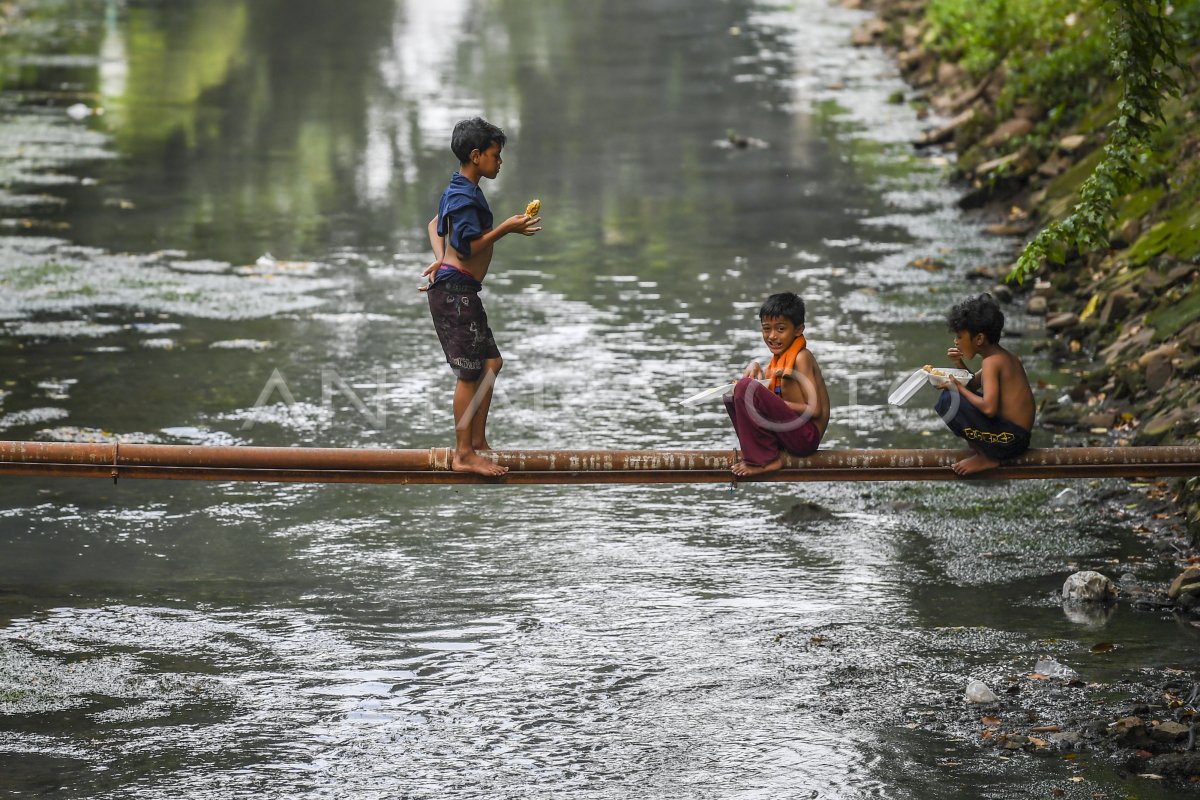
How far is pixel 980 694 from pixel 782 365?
5.17ft

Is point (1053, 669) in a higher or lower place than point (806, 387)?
lower

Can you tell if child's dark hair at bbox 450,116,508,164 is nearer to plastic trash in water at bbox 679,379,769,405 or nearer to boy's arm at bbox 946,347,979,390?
plastic trash in water at bbox 679,379,769,405

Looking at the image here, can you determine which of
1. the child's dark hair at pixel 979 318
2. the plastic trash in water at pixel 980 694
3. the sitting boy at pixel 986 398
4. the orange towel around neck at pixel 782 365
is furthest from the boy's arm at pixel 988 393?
the plastic trash in water at pixel 980 694

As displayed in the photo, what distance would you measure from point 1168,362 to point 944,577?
2.70m

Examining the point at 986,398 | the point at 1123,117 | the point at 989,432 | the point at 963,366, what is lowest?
the point at 989,432

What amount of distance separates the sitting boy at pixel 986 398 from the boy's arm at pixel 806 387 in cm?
51

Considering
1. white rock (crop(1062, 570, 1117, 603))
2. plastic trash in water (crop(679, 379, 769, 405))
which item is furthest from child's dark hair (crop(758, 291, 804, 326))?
white rock (crop(1062, 570, 1117, 603))

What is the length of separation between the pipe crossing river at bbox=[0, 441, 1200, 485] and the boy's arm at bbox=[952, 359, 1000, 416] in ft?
0.72

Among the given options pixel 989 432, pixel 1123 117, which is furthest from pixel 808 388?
pixel 1123 117

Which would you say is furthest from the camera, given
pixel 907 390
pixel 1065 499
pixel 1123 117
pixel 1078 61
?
pixel 1078 61

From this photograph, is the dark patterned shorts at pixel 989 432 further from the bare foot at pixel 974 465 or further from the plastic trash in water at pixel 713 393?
the plastic trash in water at pixel 713 393

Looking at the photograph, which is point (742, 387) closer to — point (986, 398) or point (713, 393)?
point (713, 393)

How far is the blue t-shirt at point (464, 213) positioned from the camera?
21.2 feet

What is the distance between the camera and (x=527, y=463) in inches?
253
